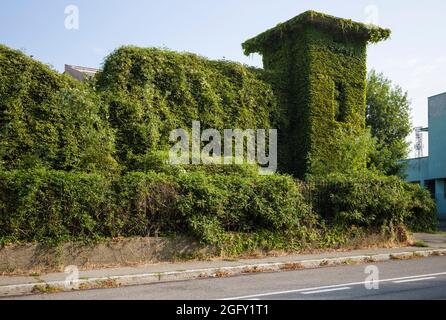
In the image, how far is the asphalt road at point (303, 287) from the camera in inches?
310

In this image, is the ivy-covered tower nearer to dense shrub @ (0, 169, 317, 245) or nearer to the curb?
dense shrub @ (0, 169, 317, 245)

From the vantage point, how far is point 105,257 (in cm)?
1148

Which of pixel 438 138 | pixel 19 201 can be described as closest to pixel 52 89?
pixel 19 201

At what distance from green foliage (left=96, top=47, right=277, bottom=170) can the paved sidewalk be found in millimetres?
7087

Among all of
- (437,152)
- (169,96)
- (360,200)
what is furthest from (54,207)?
(437,152)

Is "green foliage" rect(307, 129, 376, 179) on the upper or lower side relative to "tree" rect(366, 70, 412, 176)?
lower

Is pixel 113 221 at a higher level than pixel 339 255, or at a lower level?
higher

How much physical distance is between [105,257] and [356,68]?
1799 centimetres

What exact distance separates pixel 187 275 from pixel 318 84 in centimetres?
1483

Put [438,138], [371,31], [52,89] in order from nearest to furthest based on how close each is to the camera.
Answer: [52,89]
[371,31]
[438,138]

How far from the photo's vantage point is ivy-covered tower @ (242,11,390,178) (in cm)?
2241

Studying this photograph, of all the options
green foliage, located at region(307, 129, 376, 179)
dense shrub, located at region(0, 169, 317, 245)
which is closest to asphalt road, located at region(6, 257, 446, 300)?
dense shrub, located at region(0, 169, 317, 245)

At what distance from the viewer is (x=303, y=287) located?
8820mm
